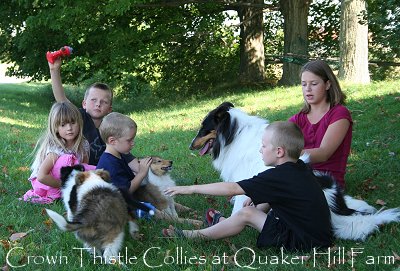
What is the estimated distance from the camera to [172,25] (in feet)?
63.5

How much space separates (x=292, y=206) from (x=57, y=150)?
2.90 meters

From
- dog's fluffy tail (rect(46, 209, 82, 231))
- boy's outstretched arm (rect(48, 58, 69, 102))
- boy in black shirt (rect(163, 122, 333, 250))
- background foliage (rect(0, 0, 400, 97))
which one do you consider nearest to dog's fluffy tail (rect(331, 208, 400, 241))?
boy in black shirt (rect(163, 122, 333, 250))

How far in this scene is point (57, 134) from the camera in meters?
5.48

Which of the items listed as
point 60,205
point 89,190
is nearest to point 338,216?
point 89,190

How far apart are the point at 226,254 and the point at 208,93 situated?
16002 millimetres

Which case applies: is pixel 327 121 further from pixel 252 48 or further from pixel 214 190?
pixel 252 48

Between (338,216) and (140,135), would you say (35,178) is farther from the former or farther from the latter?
(140,135)

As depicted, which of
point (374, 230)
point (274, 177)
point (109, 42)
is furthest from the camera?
point (109, 42)

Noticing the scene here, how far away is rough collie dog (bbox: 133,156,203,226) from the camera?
4.95 metres

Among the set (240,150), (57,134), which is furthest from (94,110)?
(240,150)

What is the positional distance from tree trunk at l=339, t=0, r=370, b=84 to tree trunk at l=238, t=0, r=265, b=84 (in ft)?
19.1

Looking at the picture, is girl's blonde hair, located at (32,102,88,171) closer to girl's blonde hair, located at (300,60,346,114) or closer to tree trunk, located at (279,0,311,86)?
girl's blonde hair, located at (300,60,346,114)

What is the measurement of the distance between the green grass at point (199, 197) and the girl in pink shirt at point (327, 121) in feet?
2.52

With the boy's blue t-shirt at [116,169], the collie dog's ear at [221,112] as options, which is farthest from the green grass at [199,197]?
the collie dog's ear at [221,112]
